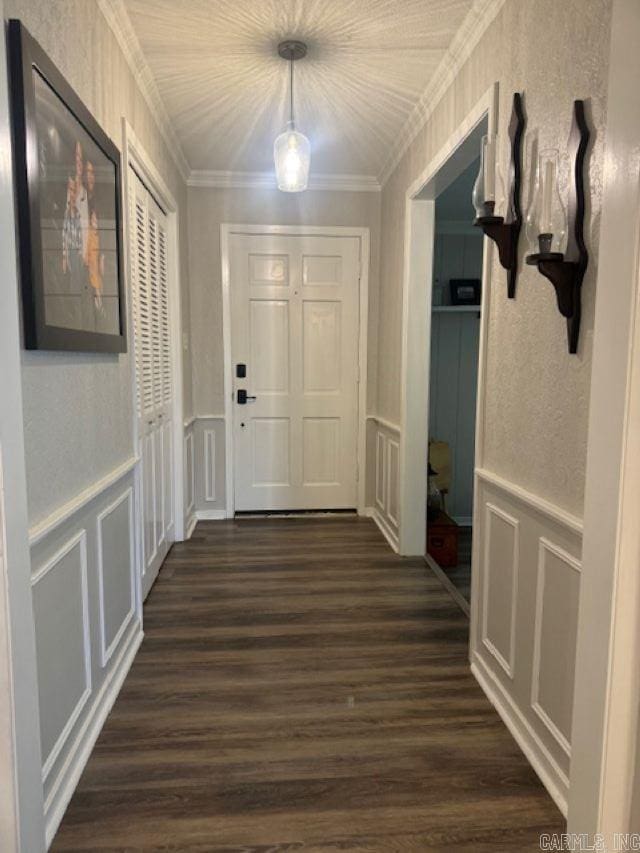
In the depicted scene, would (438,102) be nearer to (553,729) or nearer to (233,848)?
(553,729)

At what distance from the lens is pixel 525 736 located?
172 centimetres

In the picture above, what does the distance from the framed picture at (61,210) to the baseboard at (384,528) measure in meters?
2.20

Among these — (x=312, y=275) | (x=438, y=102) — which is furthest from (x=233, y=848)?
(x=312, y=275)

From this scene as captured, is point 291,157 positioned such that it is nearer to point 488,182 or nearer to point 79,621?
point 488,182

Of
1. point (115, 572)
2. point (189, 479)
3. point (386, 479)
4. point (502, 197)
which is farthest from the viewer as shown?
point (189, 479)

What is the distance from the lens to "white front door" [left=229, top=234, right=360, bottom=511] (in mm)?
4031

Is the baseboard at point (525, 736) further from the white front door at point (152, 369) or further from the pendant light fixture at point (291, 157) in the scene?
the pendant light fixture at point (291, 157)

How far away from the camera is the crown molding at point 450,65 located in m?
1.96

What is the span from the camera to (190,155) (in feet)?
11.5

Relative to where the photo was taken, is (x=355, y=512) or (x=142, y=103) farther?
(x=355, y=512)

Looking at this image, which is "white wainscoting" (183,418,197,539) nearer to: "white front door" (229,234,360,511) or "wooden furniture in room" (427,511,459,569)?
"white front door" (229,234,360,511)

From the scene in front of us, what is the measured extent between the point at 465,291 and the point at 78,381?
3.28 meters

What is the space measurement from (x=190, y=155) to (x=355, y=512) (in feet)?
9.31

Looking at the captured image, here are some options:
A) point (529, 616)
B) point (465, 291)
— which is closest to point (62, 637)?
point (529, 616)
